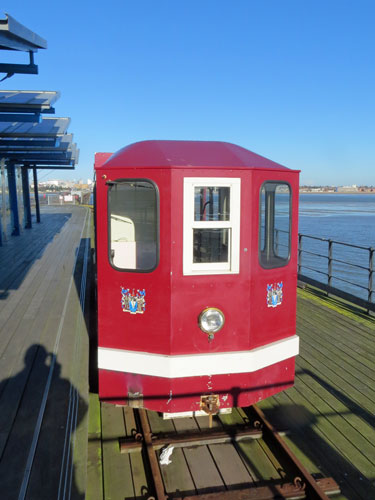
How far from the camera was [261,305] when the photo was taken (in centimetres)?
412

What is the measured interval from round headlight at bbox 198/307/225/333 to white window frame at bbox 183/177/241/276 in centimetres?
35

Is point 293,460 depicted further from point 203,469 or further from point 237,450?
point 203,469

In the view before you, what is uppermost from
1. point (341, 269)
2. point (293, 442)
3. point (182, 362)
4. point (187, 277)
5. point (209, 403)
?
→ point (187, 277)

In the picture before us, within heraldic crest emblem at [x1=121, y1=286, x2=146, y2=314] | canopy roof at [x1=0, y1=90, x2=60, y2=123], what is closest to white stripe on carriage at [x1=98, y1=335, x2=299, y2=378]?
heraldic crest emblem at [x1=121, y1=286, x2=146, y2=314]

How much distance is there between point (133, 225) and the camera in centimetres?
415

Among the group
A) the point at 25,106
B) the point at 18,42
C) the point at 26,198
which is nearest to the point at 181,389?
the point at 18,42

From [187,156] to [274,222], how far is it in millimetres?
1108

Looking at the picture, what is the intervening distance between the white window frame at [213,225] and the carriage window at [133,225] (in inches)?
10.9

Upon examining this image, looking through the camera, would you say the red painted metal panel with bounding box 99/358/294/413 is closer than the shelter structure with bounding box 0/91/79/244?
Yes

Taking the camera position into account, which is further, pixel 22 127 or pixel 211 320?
pixel 22 127

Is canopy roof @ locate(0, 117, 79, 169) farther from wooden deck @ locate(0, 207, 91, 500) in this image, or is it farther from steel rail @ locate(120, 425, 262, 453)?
steel rail @ locate(120, 425, 262, 453)

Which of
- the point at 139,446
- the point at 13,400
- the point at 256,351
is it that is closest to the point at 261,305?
the point at 256,351

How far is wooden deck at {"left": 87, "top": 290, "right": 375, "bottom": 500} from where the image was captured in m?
3.51

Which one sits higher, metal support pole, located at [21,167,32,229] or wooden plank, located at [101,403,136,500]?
metal support pole, located at [21,167,32,229]
